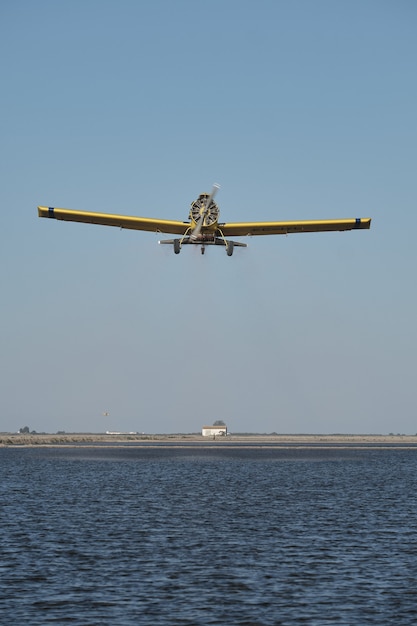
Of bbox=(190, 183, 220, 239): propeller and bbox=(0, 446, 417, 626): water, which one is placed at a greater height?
bbox=(190, 183, 220, 239): propeller

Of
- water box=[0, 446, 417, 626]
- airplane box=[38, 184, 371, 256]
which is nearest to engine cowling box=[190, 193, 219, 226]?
airplane box=[38, 184, 371, 256]

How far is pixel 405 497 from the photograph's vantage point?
58.1 metres

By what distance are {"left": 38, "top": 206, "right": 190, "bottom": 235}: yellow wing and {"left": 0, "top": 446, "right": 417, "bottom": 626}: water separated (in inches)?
646

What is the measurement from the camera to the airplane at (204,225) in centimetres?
5016

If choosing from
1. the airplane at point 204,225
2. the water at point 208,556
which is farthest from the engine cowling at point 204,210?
the water at point 208,556

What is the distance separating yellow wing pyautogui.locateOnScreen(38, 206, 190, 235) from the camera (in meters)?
52.8

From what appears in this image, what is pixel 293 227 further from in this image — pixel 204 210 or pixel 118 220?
pixel 118 220

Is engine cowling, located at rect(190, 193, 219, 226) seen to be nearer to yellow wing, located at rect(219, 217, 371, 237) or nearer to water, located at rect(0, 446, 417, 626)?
yellow wing, located at rect(219, 217, 371, 237)

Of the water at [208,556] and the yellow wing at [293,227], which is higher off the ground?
the yellow wing at [293,227]

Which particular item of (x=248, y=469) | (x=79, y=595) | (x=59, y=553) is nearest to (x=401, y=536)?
(x=59, y=553)

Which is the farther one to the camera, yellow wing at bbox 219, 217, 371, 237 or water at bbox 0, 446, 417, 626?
yellow wing at bbox 219, 217, 371, 237

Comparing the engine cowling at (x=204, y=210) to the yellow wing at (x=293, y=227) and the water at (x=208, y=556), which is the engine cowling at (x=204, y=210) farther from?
the water at (x=208, y=556)

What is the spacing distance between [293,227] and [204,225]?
25.2 ft

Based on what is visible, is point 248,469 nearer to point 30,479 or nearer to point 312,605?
point 30,479
